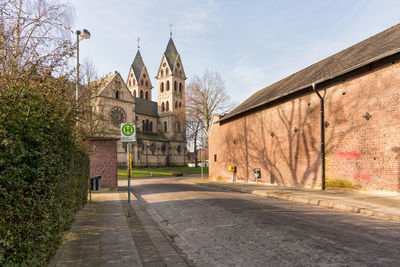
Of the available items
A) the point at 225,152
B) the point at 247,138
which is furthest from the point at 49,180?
the point at 225,152

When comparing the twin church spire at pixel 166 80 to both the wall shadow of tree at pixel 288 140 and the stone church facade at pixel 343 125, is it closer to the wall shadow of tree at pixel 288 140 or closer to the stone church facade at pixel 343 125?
the wall shadow of tree at pixel 288 140

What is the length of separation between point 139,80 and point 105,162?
52.4 metres

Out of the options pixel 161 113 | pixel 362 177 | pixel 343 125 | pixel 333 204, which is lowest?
pixel 333 204

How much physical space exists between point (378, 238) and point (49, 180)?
225 inches

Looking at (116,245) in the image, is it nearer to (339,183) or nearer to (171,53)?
(339,183)

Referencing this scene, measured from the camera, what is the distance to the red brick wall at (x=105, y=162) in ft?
50.9

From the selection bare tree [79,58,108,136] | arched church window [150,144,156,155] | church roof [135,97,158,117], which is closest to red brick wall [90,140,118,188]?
bare tree [79,58,108,136]

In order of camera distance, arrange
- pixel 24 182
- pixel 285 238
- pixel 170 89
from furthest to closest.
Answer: pixel 170 89
pixel 285 238
pixel 24 182

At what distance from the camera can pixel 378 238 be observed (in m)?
4.89

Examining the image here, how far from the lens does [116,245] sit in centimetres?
471

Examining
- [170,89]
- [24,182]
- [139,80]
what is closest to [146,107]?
[170,89]

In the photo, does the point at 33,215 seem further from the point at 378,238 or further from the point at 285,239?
the point at 378,238

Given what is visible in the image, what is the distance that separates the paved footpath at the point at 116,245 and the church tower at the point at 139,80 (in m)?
60.9

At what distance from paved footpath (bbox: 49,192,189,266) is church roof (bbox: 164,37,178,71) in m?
57.1
